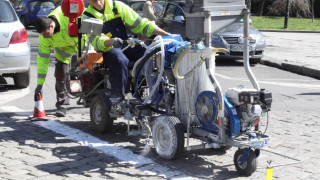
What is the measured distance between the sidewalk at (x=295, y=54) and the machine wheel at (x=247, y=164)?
27.8 feet

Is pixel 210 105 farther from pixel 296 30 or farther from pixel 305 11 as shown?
pixel 305 11

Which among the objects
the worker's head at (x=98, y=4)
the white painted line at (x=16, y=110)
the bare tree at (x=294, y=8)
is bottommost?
the white painted line at (x=16, y=110)

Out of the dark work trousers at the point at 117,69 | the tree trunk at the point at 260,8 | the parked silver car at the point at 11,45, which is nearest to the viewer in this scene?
the dark work trousers at the point at 117,69

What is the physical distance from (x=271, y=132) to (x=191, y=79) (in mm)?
1903

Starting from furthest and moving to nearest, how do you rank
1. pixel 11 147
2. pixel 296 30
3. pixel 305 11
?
pixel 305 11 < pixel 296 30 < pixel 11 147

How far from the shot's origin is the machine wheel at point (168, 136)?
20.0 ft

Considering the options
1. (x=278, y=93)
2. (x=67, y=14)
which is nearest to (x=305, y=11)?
Answer: (x=278, y=93)

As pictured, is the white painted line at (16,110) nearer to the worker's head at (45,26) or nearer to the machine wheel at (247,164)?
the worker's head at (45,26)

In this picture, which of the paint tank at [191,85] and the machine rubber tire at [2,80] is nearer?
the paint tank at [191,85]

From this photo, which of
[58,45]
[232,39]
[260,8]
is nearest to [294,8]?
[260,8]

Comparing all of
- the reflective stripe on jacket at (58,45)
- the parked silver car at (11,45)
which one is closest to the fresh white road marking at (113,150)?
the reflective stripe on jacket at (58,45)

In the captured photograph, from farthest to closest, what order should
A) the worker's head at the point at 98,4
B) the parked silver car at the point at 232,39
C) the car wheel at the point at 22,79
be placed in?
the parked silver car at the point at 232,39 → the car wheel at the point at 22,79 → the worker's head at the point at 98,4

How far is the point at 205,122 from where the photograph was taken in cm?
609

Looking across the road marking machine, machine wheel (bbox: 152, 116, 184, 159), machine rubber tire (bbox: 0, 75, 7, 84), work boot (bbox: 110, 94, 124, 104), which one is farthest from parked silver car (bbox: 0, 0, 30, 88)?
machine wheel (bbox: 152, 116, 184, 159)
